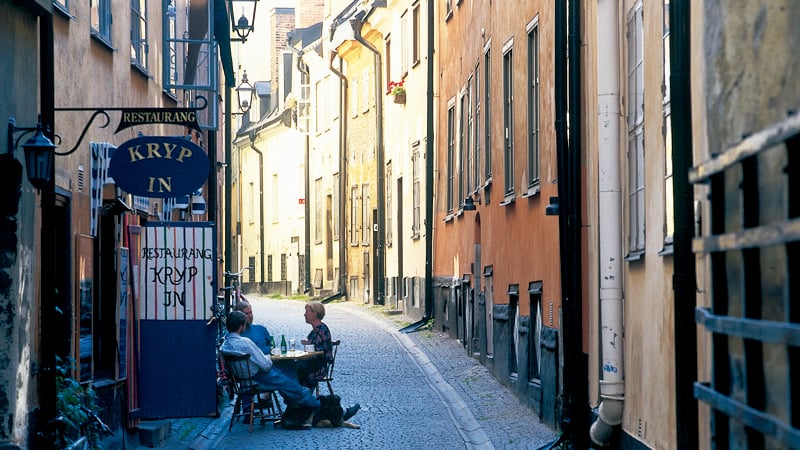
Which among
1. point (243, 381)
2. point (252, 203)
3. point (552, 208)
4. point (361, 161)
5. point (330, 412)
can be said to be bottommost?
point (330, 412)

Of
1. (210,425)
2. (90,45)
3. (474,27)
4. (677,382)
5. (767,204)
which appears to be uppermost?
(474,27)

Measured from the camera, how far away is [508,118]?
57.2 ft

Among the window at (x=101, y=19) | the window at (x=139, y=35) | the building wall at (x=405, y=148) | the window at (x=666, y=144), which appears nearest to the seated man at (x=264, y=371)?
the window at (x=139, y=35)

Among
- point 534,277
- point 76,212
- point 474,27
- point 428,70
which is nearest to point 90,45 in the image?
point 76,212

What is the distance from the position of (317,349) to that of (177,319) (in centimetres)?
275

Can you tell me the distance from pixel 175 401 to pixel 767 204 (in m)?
9.43

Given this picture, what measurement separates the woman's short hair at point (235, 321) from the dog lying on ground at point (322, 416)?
1.07 metres

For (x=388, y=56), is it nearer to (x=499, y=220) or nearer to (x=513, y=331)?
(x=499, y=220)

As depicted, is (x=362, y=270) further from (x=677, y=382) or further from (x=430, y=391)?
(x=677, y=382)

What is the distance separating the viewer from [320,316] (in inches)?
614

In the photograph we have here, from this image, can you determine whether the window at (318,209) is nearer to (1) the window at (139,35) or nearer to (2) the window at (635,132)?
(1) the window at (139,35)

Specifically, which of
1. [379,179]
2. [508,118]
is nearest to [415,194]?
[379,179]

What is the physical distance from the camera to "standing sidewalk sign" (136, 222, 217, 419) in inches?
503

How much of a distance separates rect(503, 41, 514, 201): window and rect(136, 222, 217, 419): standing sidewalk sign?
5017mm
